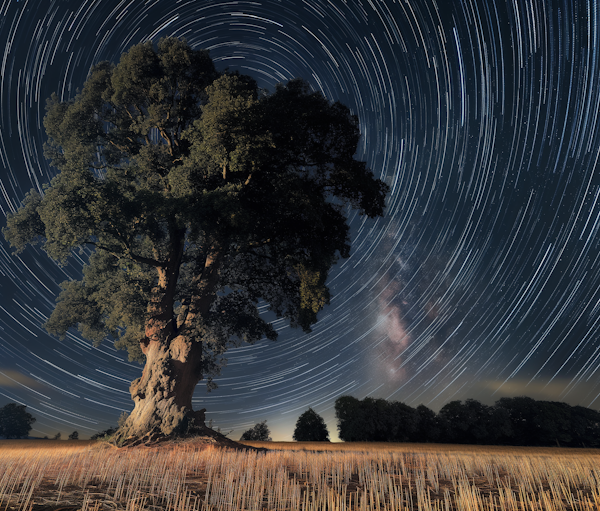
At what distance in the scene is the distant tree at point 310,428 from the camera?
166ft

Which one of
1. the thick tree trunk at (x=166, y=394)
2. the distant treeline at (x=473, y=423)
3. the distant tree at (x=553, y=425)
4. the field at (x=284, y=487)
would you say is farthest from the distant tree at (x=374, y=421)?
the field at (x=284, y=487)

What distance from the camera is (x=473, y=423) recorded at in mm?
53156

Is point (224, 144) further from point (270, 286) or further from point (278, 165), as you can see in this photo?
point (270, 286)

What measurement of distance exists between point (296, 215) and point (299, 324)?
635 centimetres

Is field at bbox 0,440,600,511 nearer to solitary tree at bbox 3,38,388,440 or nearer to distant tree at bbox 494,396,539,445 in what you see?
solitary tree at bbox 3,38,388,440

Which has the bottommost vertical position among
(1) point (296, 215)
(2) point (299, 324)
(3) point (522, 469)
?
(3) point (522, 469)

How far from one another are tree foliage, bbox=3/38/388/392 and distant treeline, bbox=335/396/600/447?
3270 cm

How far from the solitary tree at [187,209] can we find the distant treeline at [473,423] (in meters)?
32.5

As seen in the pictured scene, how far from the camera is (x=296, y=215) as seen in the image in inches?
802

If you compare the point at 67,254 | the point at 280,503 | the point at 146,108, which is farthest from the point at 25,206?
the point at 280,503

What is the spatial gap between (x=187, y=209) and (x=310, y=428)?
4260 cm

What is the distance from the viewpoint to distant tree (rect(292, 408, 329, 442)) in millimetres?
50469

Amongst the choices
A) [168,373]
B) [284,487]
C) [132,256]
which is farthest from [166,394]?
[284,487]

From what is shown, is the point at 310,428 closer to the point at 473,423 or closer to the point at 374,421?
the point at 374,421
